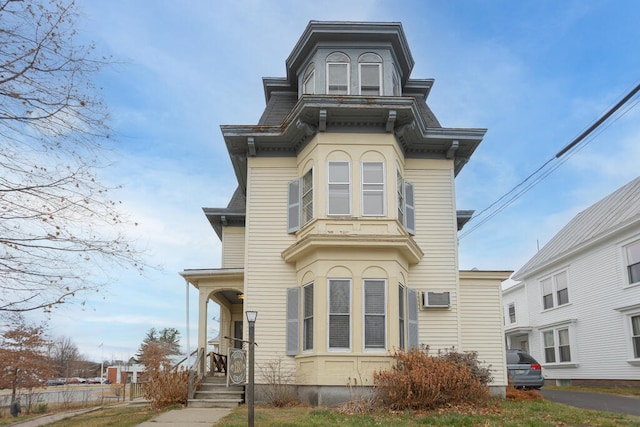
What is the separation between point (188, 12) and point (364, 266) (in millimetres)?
6731

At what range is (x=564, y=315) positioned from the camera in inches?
1032

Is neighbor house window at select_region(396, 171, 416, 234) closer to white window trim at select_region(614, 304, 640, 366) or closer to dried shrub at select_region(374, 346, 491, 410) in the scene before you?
dried shrub at select_region(374, 346, 491, 410)

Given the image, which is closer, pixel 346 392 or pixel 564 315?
pixel 346 392

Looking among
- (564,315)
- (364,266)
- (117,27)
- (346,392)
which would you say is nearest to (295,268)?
(364,266)

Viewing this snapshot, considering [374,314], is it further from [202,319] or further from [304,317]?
[202,319]

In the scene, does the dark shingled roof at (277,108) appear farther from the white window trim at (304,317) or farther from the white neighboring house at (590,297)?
the white neighboring house at (590,297)

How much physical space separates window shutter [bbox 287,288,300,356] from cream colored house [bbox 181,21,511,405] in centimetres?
3

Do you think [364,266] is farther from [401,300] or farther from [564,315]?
[564,315]

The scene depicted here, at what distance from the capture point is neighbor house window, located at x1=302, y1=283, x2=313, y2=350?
44.7ft

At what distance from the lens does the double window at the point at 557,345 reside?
26.0m

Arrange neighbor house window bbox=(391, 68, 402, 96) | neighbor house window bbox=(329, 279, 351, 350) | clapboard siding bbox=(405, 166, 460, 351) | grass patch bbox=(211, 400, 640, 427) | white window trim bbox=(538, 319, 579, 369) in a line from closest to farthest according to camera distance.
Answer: grass patch bbox=(211, 400, 640, 427)
neighbor house window bbox=(329, 279, 351, 350)
clapboard siding bbox=(405, 166, 460, 351)
neighbor house window bbox=(391, 68, 402, 96)
white window trim bbox=(538, 319, 579, 369)

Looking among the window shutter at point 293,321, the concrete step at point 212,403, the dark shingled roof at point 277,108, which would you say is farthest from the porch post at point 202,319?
the dark shingled roof at point 277,108

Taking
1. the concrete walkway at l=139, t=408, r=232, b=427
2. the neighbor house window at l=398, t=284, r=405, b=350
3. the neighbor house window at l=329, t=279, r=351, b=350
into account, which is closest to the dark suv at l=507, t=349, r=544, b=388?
the neighbor house window at l=398, t=284, r=405, b=350

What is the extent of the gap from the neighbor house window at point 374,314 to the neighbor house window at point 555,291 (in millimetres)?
16086
